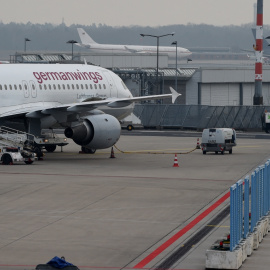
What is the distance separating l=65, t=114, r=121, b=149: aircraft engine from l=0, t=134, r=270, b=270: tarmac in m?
1.24

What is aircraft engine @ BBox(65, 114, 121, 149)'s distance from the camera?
5034 centimetres

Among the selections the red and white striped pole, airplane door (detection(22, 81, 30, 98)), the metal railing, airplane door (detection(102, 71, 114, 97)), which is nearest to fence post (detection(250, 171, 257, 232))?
airplane door (detection(22, 81, 30, 98))

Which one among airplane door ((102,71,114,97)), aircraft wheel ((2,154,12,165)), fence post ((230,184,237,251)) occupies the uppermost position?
airplane door ((102,71,114,97))

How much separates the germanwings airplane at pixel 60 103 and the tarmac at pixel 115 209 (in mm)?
1870

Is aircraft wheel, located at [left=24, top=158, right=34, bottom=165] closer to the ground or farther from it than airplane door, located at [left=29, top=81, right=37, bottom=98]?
closer to the ground

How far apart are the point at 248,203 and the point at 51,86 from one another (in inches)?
1201

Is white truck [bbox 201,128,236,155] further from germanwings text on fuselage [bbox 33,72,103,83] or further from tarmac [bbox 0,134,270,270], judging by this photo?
germanwings text on fuselage [bbox 33,72,103,83]

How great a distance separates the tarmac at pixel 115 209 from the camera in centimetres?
2325

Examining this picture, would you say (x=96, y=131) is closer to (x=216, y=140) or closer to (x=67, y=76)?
(x=67, y=76)

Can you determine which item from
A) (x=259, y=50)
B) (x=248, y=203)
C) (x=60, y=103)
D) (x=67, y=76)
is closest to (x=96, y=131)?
(x=60, y=103)

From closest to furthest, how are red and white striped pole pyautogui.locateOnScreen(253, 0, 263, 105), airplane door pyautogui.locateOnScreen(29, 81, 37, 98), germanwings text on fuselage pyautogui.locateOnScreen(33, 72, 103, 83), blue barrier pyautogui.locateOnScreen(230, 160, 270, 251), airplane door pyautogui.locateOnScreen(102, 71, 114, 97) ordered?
blue barrier pyautogui.locateOnScreen(230, 160, 270, 251), airplane door pyautogui.locateOnScreen(29, 81, 37, 98), germanwings text on fuselage pyautogui.locateOnScreen(33, 72, 103, 83), airplane door pyautogui.locateOnScreen(102, 71, 114, 97), red and white striped pole pyautogui.locateOnScreen(253, 0, 263, 105)

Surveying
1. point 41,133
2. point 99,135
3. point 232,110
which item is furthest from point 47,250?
point 232,110

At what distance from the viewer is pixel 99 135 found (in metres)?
50.5

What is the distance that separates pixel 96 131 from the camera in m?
50.3
